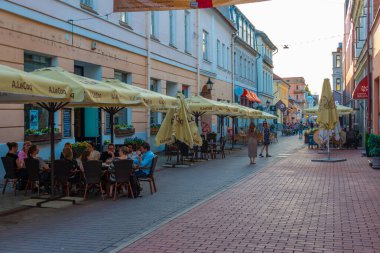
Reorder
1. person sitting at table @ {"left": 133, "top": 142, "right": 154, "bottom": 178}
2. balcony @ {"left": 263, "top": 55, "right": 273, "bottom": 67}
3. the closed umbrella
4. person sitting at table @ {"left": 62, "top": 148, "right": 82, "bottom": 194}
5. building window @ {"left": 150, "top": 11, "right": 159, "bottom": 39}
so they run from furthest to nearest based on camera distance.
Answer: balcony @ {"left": 263, "top": 55, "right": 273, "bottom": 67}
building window @ {"left": 150, "top": 11, "right": 159, "bottom": 39}
the closed umbrella
person sitting at table @ {"left": 133, "top": 142, "right": 154, "bottom": 178}
person sitting at table @ {"left": 62, "top": 148, "right": 82, "bottom": 194}

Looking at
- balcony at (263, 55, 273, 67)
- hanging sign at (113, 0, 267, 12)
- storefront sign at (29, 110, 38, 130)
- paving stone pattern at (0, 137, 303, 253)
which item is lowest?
paving stone pattern at (0, 137, 303, 253)

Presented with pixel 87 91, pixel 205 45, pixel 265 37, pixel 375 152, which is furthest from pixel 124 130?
pixel 265 37

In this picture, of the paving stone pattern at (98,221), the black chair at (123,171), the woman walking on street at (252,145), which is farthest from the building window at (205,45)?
the black chair at (123,171)

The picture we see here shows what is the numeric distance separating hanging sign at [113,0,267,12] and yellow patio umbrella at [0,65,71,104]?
373 centimetres

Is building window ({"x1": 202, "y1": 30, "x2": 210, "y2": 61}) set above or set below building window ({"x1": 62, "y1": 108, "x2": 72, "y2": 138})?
above

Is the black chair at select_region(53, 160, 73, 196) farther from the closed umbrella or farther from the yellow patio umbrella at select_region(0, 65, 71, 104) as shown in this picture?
the closed umbrella

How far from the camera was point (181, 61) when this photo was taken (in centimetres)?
2603

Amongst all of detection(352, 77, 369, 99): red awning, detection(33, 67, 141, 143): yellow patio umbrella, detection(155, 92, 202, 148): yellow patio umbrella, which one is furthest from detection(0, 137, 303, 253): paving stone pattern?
detection(352, 77, 369, 99): red awning

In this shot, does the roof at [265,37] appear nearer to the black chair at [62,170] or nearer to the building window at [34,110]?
the building window at [34,110]

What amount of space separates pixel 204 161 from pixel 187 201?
9390mm

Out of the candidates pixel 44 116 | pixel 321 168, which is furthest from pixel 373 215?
pixel 44 116

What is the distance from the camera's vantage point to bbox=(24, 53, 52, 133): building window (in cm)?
1387

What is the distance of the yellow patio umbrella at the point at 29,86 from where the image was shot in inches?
275

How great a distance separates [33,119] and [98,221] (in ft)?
23.3
